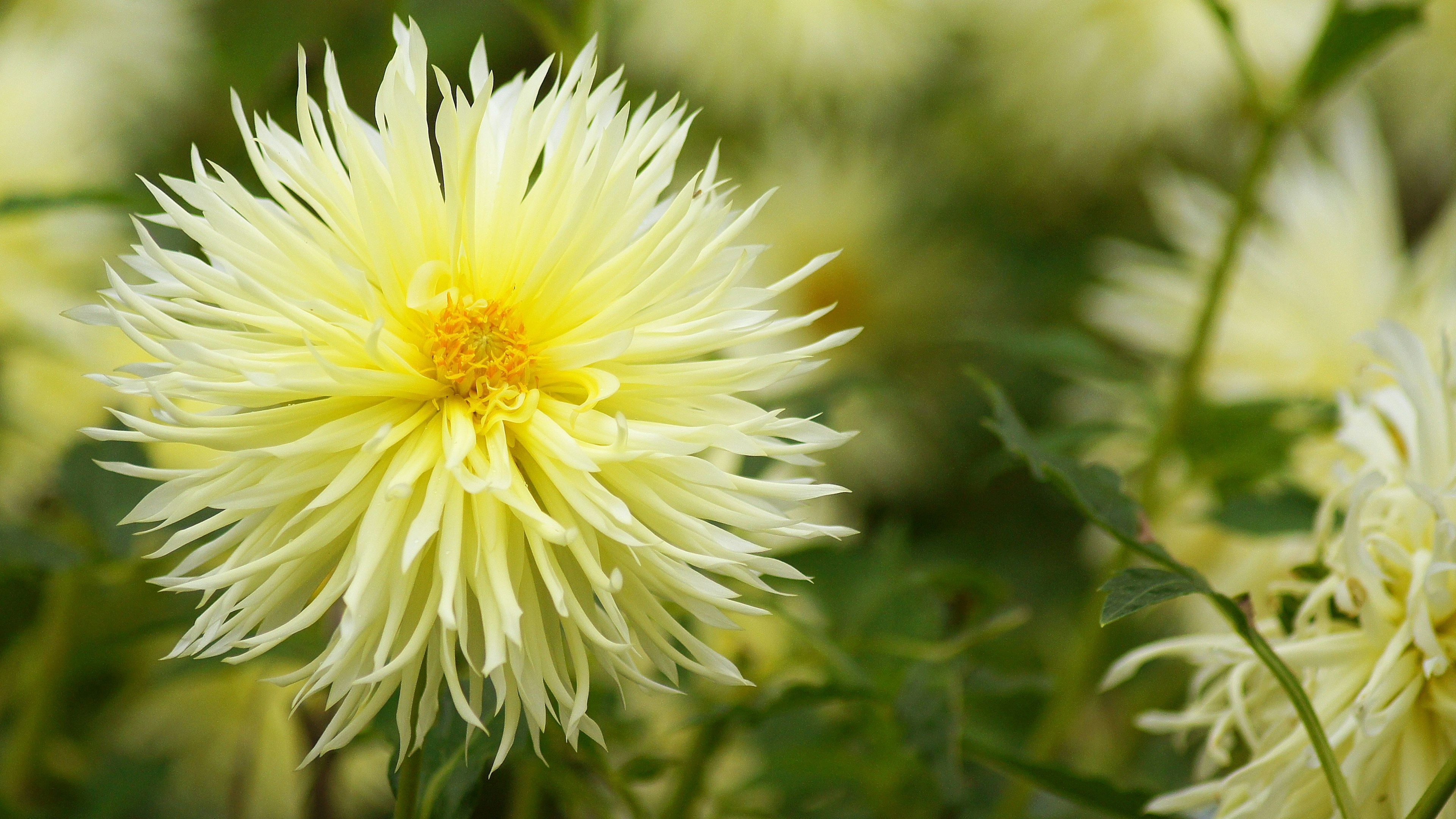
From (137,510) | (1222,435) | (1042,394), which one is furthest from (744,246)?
(1042,394)

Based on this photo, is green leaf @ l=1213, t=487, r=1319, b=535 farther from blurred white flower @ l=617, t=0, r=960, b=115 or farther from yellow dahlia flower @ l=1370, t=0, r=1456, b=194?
yellow dahlia flower @ l=1370, t=0, r=1456, b=194

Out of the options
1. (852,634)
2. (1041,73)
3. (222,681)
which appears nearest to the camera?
(852,634)

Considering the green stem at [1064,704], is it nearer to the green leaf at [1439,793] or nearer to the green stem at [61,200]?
the green leaf at [1439,793]

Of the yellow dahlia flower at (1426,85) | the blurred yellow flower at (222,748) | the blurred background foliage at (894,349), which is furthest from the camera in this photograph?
the yellow dahlia flower at (1426,85)

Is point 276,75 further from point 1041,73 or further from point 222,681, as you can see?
point 1041,73

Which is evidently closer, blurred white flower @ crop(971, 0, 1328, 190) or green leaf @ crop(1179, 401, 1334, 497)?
green leaf @ crop(1179, 401, 1334, 497)

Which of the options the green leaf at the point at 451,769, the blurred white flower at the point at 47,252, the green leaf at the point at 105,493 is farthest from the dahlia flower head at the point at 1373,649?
the blurred white flower at the point at 47,252

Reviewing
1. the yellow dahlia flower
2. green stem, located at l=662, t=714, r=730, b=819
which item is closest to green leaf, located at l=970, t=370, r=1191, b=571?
green stem, located at l=662, t=714, r=730, b=819
